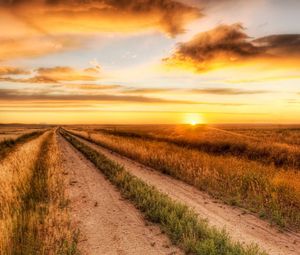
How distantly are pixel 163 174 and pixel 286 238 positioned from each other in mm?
10062

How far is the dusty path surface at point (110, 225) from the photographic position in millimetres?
7684

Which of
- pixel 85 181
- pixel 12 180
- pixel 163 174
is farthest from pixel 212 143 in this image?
pixel 12 180

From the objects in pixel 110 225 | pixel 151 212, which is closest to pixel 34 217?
pixel 110 225

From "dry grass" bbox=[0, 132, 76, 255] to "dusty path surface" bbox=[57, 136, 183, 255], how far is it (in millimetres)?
461

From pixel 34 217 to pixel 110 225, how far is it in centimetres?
222

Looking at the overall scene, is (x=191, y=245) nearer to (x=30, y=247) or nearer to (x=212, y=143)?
(x=30, y=247)

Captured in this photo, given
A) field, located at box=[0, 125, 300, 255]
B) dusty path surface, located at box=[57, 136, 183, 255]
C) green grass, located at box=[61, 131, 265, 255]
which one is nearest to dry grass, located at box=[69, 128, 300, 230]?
field, located at box=[0, 125, 300, 255]

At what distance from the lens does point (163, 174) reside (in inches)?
723

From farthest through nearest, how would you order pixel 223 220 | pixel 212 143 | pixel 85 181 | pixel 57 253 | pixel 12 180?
pixel 212 143
pixel 85 181
pixel 12 180
pixel 223 220
pixel 57 253

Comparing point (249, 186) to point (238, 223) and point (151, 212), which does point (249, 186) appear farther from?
point (151, 212)

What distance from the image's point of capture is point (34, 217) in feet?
29.9

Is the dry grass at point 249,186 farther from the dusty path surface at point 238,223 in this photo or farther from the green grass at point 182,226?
the green grass at point 182,226

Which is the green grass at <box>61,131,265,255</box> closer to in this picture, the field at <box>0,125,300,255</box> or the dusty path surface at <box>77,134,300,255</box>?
the field at <box>0,125,300,255</box>

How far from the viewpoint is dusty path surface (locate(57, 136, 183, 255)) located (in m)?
7.68
